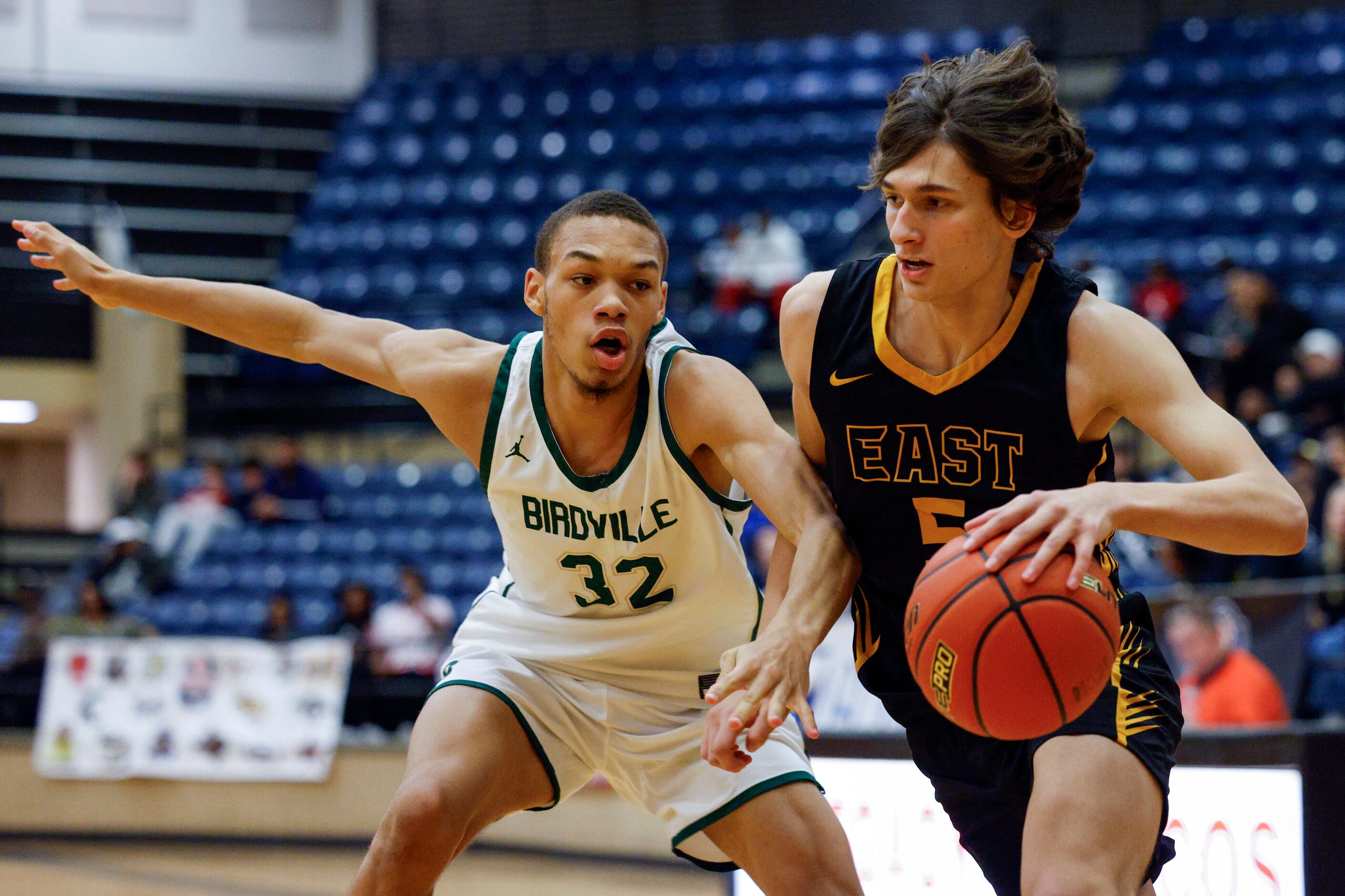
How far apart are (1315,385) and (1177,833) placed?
442cm

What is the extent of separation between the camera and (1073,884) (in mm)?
2588

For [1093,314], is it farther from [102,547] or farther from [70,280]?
[102,547]

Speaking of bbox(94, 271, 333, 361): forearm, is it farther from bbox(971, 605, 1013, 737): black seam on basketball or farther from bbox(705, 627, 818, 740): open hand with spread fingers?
bbox(971, 605, 1013, 737): black seam on basketball

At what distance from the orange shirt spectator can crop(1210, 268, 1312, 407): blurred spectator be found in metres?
3.04

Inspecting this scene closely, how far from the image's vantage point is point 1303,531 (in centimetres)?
258

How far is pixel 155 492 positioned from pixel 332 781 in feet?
12.5

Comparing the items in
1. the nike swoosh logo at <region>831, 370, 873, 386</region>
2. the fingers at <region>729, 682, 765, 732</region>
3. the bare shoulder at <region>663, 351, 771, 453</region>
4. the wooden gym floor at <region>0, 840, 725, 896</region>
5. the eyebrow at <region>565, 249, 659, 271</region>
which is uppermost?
the eyebrow at <region>565, 249, 659, 271</region>

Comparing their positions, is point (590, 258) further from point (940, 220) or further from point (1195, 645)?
point (1195, 645)

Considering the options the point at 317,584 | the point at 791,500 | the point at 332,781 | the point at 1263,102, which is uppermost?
the point at 1263,102

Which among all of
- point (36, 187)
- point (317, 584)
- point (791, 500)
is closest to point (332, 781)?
point (317, 584)

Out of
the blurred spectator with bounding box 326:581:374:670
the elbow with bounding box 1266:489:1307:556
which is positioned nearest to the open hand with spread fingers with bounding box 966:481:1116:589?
the elbow with bounding box 1266:489:1307:556

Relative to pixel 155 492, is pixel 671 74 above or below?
above

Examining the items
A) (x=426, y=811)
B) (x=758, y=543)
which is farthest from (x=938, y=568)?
(x=758, y=543)

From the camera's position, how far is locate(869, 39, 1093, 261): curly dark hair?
112 inches
